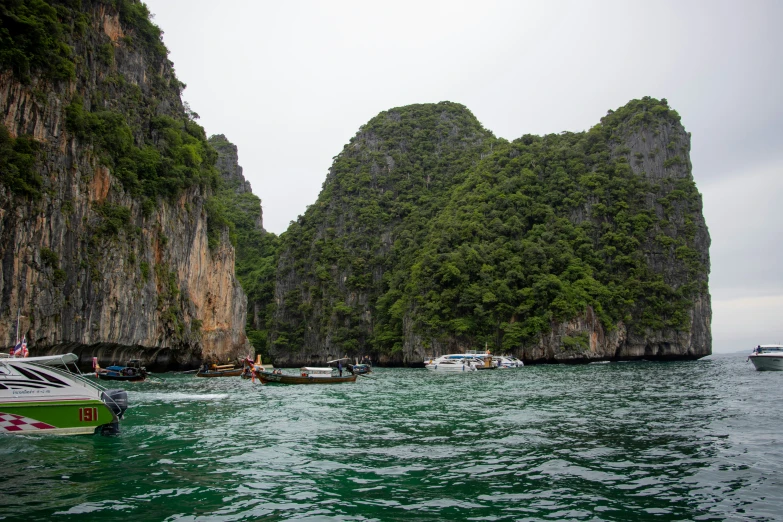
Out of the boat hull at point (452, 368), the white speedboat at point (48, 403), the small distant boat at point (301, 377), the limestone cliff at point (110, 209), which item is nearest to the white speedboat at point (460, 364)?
the boat hull at point (452, 368)

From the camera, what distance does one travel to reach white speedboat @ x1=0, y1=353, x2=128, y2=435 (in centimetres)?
1341

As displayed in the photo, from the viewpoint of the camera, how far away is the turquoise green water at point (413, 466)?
840 cm

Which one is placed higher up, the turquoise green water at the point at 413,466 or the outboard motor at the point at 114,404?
the outboard motor at the point at 114,404

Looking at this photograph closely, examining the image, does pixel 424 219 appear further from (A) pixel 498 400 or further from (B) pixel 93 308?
(A) pixel 498 400

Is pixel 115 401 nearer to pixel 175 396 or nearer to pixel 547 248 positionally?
pixel 175 396

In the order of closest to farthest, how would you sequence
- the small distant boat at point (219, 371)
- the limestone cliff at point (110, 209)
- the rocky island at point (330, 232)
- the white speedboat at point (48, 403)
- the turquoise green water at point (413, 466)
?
1. the turquoise green water at point (413, 466)
2. the white speedboat at point (48, 403)
3. the limestone cliff at point (110, 209)
4. the rocky island at point (330, 232)
5. the small distant boat at point (219, 371)

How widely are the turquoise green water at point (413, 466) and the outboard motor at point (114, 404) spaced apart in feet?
1.49

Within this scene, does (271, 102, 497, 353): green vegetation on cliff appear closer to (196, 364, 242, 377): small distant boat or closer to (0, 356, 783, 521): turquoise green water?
(196, 364, 242, 377): small distant boat

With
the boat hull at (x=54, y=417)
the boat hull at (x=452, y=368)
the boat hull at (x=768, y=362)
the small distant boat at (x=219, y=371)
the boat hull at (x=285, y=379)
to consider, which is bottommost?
the boat hull at (x=452, y=368)

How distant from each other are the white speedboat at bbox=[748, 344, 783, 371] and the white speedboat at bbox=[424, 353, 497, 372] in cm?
2442

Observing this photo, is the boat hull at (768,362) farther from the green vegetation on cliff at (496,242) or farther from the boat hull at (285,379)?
the boat hull at (285,379)

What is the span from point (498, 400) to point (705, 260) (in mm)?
72841

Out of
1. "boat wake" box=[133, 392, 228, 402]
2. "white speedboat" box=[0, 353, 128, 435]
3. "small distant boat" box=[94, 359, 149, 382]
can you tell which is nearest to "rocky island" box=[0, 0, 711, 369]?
"small distant boat" box=[94, 359, 149, 382]

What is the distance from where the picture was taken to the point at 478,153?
112 meters
